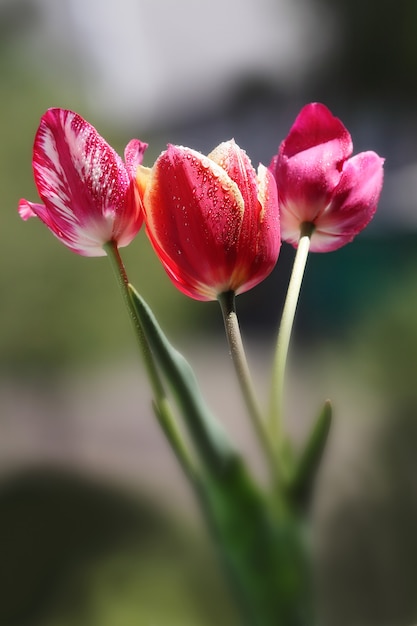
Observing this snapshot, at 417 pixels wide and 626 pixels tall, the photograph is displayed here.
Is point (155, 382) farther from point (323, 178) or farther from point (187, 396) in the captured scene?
point (323, 178)

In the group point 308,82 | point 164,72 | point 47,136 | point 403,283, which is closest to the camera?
point 47,136

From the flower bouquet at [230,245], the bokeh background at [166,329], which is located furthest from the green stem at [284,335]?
the bokeh background at [166,329]

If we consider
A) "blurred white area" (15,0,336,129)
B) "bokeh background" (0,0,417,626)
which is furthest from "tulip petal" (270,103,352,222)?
"blurred white area" (15,0,336,129)

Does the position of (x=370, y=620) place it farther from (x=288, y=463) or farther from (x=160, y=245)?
(x=160, y=245)

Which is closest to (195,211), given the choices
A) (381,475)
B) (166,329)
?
(166,329)

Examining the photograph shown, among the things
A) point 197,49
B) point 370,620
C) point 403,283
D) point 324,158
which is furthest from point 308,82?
point 370,620

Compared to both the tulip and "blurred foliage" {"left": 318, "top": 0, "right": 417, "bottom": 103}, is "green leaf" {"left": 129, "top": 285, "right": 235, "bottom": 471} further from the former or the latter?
"blurred foliage" {"left": 318, "top": 0, "right": 417, "bottom": 103}
